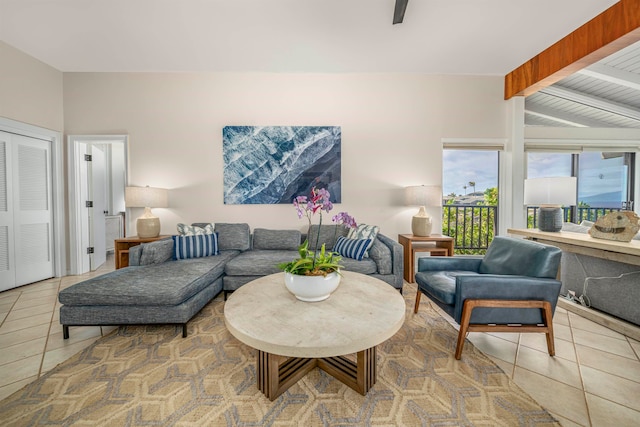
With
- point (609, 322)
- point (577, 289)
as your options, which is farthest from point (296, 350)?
point (577, 289)

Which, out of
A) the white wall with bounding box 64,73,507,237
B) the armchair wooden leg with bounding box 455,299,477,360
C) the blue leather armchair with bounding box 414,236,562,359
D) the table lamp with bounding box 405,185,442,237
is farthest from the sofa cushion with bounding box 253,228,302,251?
the armchair wooden leg with bounding box 455,299,477,360

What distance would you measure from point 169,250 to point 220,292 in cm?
70

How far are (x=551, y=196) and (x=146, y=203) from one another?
447cm

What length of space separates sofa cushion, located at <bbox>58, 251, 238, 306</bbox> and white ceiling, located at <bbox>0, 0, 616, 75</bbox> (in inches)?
94.2

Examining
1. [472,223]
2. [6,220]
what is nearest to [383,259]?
[472,223]

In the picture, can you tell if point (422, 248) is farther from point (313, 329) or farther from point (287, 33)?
point (287, 33)

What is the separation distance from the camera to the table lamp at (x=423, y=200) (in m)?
3.14

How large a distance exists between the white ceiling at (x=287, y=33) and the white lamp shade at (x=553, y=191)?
1.57 meters

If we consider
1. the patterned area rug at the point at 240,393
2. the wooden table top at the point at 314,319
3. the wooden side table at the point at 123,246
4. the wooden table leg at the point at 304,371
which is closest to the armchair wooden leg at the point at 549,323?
the patterned area rug at the point at 240,393

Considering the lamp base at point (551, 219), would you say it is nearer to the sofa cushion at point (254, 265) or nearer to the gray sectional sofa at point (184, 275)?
the gray sectional sofa at point (184, 275)

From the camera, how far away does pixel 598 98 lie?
12.2 ft

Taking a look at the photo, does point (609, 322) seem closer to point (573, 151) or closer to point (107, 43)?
point (573, 151)

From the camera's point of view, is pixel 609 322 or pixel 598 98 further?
pixel 598 98

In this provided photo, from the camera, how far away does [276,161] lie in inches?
134
